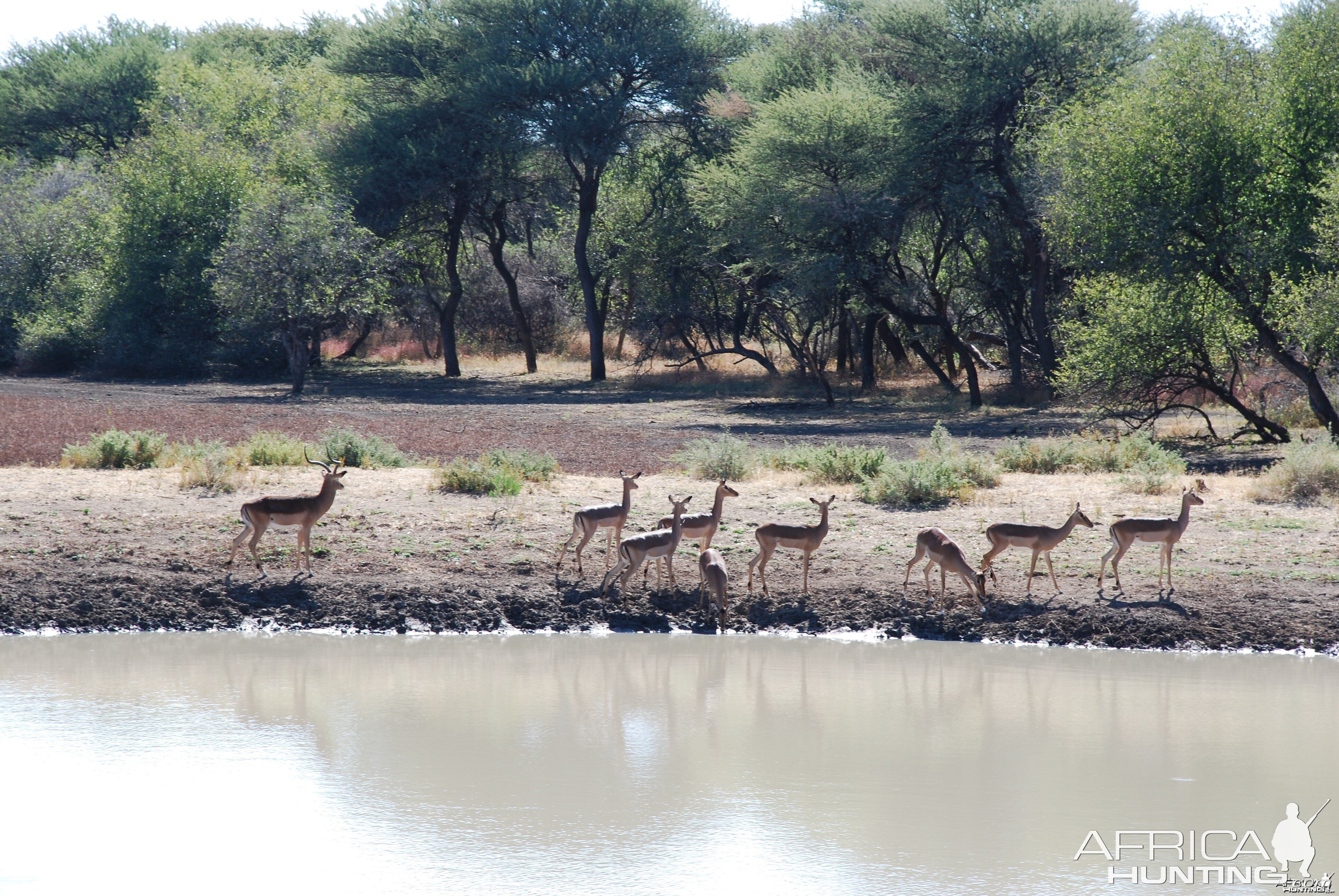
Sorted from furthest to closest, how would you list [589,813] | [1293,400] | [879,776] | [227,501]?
1. [1293,400]
2. [227,501]
3. [879,776]
4. [589,813]

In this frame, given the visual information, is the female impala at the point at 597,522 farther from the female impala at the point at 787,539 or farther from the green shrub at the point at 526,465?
the green shrub at the point at 526,465

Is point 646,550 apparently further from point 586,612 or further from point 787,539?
point 787,539

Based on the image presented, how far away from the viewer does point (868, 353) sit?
3866cm

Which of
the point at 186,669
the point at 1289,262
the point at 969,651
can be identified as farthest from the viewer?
the point at 1289,262

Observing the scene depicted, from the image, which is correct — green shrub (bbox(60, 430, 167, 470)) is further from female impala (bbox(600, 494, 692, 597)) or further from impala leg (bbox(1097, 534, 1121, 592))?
impala leg (bbox(1097, 534, 1121, 592))

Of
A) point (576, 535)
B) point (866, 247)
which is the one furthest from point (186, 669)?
point (866, 247)

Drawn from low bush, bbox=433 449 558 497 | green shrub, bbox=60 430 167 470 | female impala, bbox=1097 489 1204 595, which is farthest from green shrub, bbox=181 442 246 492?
female impala, bbox=1097 489 1204 595

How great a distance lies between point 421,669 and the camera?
10469 millimetres

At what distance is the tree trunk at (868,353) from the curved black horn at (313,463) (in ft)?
71.8

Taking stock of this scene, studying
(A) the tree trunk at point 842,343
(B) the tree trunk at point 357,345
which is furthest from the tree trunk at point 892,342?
(B) the tree trunk at point 357,345

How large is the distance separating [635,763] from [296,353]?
1196 inches

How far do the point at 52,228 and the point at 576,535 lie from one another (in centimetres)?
3967

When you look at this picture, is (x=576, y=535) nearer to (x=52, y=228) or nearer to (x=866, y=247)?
(x=866, y=247)

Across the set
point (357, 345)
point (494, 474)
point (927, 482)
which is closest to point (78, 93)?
point (357, 345)
